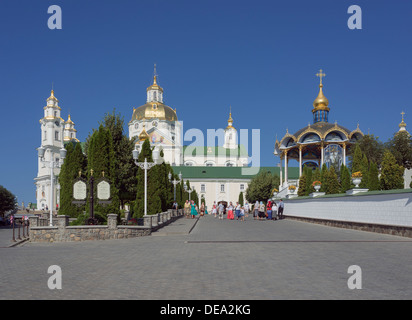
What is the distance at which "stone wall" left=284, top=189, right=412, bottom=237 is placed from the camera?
16.8 meters

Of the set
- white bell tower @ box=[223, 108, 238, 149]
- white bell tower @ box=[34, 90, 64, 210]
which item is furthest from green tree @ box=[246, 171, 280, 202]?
white bell tower @ box=[223, 108, 238, 149]

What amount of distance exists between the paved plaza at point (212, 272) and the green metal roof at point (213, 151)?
103 m

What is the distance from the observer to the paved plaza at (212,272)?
6.49 metres

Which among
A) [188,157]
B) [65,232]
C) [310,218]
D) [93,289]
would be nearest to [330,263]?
[93,289]

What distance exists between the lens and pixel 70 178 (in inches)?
1071

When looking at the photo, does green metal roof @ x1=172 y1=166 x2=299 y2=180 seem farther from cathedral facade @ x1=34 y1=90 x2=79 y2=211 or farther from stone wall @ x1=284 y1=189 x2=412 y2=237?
stone wall @ x1=284 y1=189 x2=412 y2=237

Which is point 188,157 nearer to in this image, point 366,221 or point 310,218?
point 310,218

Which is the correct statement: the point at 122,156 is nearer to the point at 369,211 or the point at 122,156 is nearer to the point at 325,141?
the point at 369,211

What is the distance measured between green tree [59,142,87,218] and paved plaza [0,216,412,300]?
12.8 m

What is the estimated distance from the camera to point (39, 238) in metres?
16.7

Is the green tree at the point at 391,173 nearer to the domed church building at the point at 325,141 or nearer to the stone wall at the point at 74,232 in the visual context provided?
the stone wall at the point at 74,232

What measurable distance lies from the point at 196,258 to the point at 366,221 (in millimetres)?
12274
